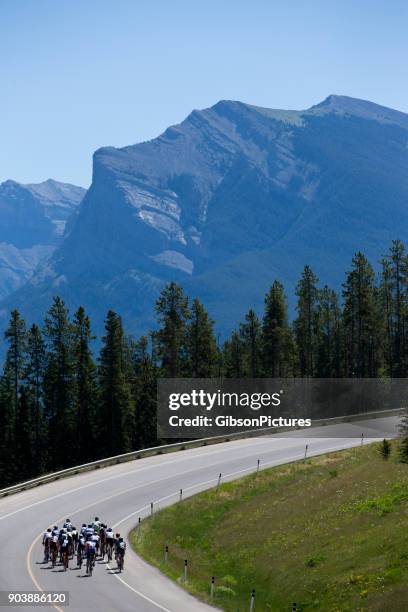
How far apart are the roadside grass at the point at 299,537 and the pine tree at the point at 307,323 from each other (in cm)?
4297

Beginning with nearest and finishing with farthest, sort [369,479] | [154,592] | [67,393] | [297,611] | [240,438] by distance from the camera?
1. [297,611]
2. [154,592]
3. [369,479]
4. [240,438]
5. [67,393]

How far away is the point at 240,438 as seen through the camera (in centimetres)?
7894

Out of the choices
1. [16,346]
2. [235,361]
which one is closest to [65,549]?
[16,346]

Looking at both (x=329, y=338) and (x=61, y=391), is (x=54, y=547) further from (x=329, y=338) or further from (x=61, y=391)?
(x=329, y=338)

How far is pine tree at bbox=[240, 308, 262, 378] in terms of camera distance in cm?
10269

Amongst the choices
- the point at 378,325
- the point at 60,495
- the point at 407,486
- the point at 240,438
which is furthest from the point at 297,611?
the point at 378,325

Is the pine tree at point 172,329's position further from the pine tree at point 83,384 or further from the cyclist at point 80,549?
the cyclist at point 80,549

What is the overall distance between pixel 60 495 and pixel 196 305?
123ft

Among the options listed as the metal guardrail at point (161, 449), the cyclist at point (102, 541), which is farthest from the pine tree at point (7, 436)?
the cyclist at point (102, 541)

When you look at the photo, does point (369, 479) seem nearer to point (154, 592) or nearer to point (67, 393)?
point (154, 592)

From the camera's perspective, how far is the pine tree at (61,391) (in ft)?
285

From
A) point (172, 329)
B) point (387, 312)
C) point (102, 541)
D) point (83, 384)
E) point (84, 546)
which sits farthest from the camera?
point (387, 312)

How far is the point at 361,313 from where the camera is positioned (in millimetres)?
95875

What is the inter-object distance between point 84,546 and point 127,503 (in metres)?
16.6
